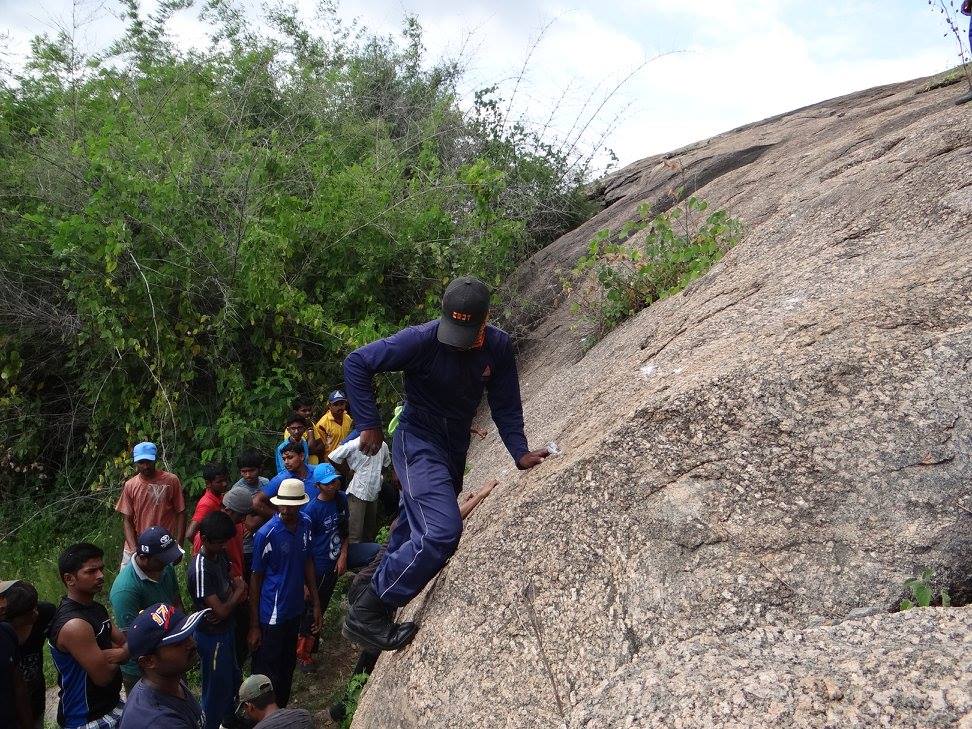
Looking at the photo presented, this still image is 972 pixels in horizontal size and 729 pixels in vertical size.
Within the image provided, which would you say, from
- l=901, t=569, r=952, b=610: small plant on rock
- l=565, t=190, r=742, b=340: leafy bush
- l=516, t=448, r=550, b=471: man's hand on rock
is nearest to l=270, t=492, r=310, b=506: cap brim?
l=516, t=448, r=550, b=471: man's hand on rock

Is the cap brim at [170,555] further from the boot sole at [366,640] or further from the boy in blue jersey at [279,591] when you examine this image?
the boot sole at [366,640]

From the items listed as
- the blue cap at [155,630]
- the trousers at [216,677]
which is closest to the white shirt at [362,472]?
the trousers at [216,677]

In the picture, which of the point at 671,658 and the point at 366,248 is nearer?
the point at 671,658

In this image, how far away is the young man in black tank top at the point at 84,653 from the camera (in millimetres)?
4348

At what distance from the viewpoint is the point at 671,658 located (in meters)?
2.94

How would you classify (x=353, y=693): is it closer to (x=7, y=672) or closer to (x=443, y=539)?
(x=7, y=672)

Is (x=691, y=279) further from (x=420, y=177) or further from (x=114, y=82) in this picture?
(x=114, y=82)

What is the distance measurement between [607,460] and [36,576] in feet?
24.3

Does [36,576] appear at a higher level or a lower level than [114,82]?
lower

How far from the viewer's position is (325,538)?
626cm

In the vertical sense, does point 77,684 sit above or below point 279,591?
above

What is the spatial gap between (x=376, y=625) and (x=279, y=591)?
1.77 metres

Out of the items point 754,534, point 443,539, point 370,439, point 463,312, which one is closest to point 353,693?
point 443,539

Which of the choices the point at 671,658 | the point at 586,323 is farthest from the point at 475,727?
the point at 586,323
